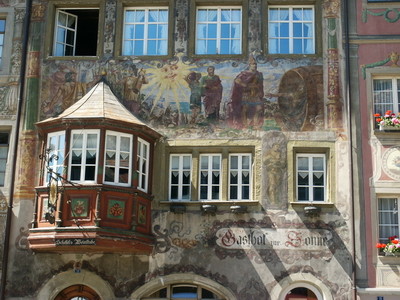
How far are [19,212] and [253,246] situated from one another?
5.98 metres

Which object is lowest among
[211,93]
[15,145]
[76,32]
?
[15,145]

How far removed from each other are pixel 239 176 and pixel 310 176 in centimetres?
180

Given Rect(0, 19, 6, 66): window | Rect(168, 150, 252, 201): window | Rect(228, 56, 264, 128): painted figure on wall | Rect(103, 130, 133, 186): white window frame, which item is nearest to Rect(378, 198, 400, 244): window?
Rect(168, 150, 252, 201): window

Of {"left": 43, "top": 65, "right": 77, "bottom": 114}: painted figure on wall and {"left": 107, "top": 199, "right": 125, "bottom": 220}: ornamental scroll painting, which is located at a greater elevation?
{"left": 43, "top": 65, "right": 77, "bottom": 114}: painted figure on wall

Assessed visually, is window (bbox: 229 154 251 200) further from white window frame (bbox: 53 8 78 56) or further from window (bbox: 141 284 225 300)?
white window frame (bbox: 53 8 78 56)

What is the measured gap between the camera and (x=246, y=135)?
721 inches

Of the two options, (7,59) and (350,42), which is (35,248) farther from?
(350,42)

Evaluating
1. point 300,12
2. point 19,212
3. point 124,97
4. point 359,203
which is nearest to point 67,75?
point 124,97

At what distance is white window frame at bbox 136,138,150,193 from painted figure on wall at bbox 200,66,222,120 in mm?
1853

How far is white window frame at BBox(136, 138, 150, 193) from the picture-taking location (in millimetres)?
17703

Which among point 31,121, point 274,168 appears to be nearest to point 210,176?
A: point 274,168

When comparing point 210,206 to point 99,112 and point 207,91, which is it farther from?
point 99,112

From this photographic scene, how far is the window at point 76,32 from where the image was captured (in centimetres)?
1984

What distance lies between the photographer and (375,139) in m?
18.0
